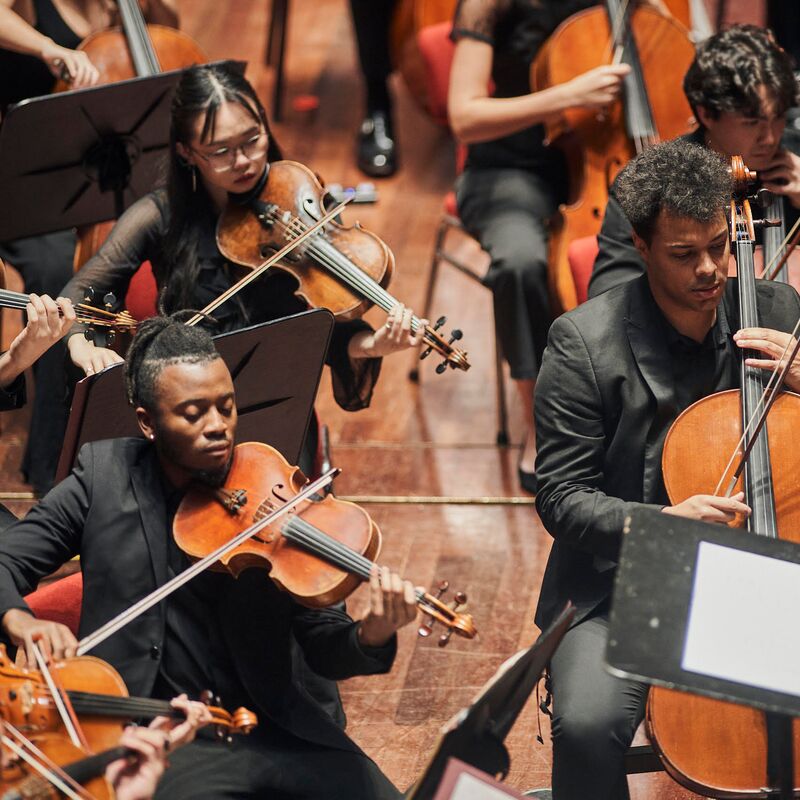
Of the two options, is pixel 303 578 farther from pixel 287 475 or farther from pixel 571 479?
pixel 571 479

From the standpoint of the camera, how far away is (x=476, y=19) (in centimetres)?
312

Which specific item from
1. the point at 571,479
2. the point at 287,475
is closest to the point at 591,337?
the point at 571,479

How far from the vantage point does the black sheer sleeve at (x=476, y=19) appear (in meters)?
3.12

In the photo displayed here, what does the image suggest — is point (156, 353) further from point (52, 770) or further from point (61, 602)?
point (52, 770)

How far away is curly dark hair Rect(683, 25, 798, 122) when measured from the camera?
256cm

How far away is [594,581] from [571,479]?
174 mm

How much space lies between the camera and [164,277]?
8.77ft

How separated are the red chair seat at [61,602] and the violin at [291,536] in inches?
13.7

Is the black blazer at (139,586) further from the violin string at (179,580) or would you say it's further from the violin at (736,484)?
the violin at (736,484)

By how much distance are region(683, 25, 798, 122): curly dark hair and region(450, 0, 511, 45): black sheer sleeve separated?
0.64 meters

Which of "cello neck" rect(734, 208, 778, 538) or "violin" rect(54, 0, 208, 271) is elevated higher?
"violin" rect(54, 0, 208, 271)

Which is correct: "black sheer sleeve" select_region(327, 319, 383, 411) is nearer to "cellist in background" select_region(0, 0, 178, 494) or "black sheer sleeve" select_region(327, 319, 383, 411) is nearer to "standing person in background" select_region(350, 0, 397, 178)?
"cellist in background" select_region(0, 0, 178, 494)

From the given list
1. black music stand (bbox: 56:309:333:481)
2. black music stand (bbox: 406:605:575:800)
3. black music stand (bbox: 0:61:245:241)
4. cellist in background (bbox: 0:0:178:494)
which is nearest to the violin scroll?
black music stand (bbox: 406:605:575:800)

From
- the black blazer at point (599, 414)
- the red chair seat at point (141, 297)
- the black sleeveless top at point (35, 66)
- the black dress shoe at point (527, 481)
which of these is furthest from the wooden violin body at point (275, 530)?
the black sleeveless top at point (35, 66)
